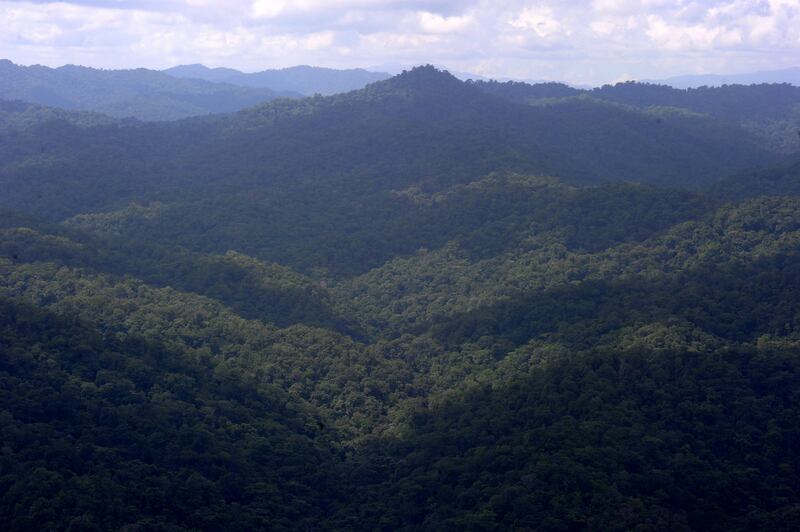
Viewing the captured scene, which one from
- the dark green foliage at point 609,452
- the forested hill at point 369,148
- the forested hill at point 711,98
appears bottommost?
the dark green foliage at point 609,452

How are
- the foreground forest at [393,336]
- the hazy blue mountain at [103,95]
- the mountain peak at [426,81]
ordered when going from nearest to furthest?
the foreground forest at [393,336], the mountain peak at [426,81], the hazy blue mountain at [103,95]

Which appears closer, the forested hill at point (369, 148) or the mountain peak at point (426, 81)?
the forested hill at point (369, 148)

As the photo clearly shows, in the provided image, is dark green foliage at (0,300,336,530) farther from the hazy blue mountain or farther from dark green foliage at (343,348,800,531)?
the hazy blue mountain

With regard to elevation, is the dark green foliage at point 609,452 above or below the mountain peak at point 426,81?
below

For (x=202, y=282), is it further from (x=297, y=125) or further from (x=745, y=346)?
(x=297, y=125)

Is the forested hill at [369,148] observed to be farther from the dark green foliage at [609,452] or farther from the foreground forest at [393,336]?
the dark green foliage at [609,452]

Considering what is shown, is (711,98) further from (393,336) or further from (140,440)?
(140,440)

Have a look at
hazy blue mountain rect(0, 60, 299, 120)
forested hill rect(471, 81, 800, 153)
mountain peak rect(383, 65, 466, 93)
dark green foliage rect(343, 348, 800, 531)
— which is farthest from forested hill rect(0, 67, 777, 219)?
hazy blue mountain rect(0, 60, 299, 120)

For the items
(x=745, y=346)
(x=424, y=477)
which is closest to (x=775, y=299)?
(x=745, y=346)

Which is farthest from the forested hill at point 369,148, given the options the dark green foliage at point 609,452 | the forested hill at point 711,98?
the dark green foliage at point 609,452
